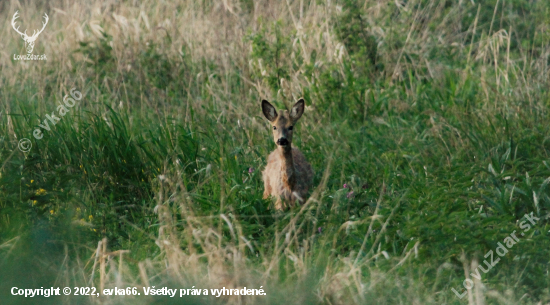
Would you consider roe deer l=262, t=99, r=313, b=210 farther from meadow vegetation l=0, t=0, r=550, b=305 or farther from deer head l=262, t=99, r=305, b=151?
meadow vegetation l=0, t=0, r=550, b=305

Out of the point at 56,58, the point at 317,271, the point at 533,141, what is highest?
the point at 56,58

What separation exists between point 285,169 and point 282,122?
1.24 ft

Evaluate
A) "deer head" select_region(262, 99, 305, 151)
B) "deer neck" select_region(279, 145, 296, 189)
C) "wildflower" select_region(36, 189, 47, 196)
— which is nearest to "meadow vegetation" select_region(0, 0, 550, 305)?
"wildflower" select_region(36, 189, 47, 196)

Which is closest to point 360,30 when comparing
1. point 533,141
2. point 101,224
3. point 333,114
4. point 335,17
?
point 335,17

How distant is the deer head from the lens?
219 inches

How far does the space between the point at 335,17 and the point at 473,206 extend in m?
3.53

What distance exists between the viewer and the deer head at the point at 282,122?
5559 mm

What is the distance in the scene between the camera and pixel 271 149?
6.61 meters

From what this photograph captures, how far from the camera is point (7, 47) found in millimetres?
8781

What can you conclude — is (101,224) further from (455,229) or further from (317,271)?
(455,229)

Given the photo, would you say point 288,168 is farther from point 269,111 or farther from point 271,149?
point 271,149

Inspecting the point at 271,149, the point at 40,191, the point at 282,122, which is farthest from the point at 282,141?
the point at 40,191

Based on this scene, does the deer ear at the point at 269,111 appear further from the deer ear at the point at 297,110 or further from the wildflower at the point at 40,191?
the wildflower at the point at 40,191

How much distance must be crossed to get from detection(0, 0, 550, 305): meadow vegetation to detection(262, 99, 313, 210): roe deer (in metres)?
0.19
